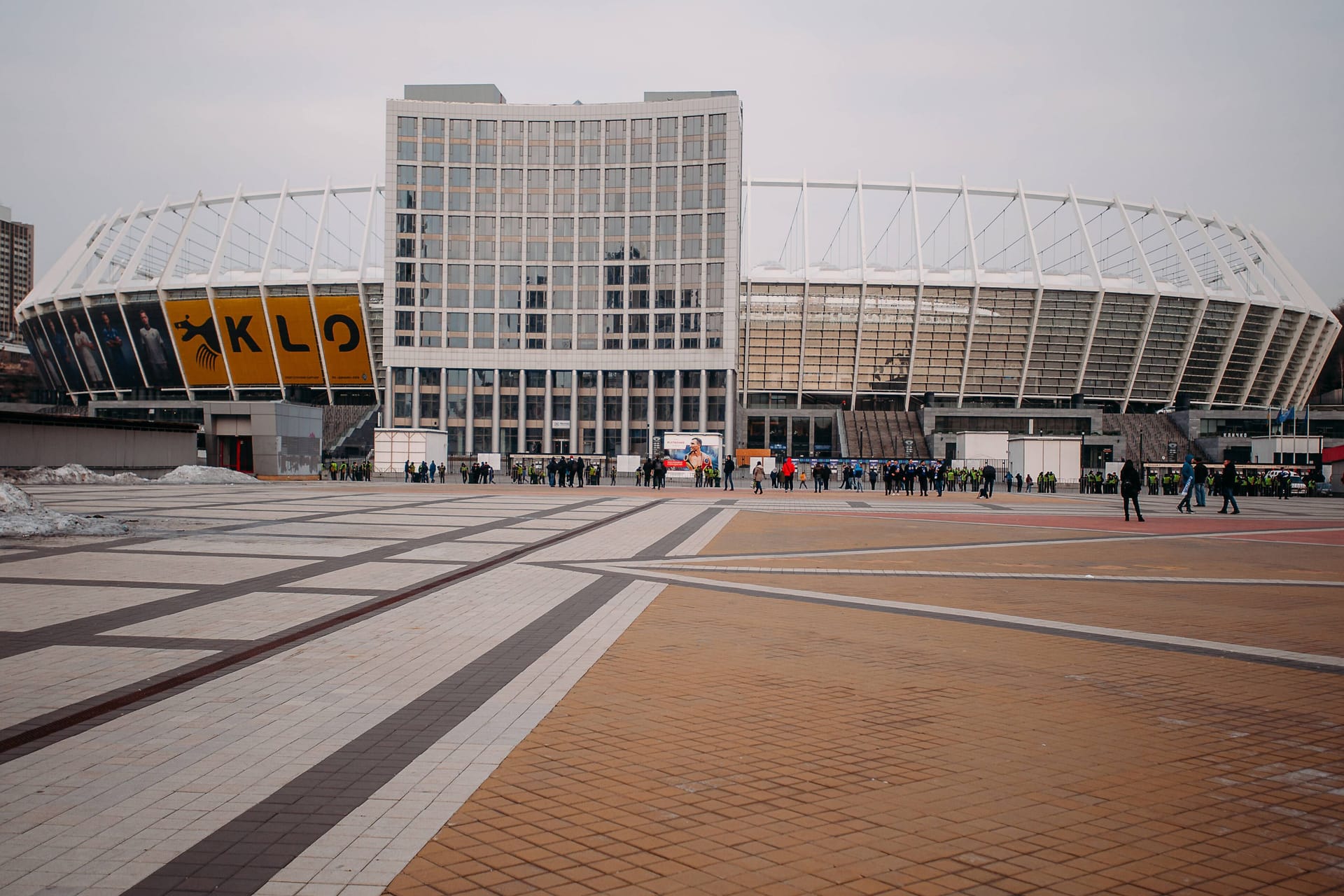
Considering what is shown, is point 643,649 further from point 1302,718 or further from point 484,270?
point 484,270

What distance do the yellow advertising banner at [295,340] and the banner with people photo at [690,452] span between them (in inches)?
1901

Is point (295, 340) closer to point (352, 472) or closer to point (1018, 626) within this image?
point (352, 472)

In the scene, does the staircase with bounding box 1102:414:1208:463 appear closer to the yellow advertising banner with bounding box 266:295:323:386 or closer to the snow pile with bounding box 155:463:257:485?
the snow pile with bounding box 155:463:257:485

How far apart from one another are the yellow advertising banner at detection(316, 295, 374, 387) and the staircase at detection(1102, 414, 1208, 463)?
76.1 metres

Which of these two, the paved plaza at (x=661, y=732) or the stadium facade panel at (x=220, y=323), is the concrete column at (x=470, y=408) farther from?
the paved plaza at (x=661, y=732)

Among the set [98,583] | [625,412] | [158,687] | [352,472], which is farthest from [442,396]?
[158,687]

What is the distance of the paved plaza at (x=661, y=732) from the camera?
3.67 meters

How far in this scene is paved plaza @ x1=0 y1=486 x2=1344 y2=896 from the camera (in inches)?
144

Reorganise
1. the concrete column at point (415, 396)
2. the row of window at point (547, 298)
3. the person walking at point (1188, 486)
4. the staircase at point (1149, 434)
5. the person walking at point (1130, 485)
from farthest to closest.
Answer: the staircase at point (1149, 434)
the row of window at point (547, 298)
the concrete column at point (415, 396)
the person walking at point (1188, 486)
the person walking at point (1130, 485)

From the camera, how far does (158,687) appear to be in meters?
6.25

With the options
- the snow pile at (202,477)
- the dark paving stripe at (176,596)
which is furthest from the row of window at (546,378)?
the dark paving stripe at (176,596)

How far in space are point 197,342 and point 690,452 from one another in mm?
60017

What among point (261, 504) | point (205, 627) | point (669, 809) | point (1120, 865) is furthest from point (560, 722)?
point (261, 504)

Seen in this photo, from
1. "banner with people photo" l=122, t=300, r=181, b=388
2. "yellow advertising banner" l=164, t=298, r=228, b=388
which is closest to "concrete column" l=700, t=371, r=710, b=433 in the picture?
"yellow advertising banner" l=164, t=298, r=228, b=388
